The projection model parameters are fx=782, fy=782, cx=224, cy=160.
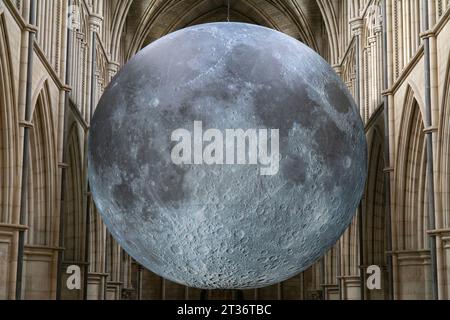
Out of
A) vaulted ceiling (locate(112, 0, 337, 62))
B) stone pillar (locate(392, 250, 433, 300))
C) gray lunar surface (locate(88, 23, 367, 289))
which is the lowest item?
stone pillar (locate(392, 250, 433, 300))

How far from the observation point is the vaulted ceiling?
34.2 m

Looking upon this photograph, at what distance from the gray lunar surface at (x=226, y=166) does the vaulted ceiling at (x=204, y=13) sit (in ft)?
78.1

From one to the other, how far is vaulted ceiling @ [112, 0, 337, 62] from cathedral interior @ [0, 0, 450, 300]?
196 centimetres

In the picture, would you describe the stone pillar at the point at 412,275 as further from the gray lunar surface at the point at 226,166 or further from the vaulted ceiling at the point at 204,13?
the vaulted ceiling at the point at 204,13

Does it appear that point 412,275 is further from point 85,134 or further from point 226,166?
point 226,166

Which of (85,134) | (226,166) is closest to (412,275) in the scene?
(85,134)

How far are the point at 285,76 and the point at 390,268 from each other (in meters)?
13.7

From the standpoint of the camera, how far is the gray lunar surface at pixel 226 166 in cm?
671

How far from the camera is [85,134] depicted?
25.3 m

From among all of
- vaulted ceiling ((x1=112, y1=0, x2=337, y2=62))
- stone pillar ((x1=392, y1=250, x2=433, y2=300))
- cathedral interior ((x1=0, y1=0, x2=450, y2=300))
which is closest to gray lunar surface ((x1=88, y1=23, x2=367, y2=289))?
cathedral interior ((x1=0, y1=0, x2=450, y2=300))

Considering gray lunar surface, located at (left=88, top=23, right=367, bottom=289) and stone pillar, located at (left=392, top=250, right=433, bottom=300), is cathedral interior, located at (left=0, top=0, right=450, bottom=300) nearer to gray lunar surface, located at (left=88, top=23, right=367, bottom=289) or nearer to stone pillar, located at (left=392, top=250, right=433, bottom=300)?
stone pillar, located at (left=392, top=250, right=433, bottom=300)

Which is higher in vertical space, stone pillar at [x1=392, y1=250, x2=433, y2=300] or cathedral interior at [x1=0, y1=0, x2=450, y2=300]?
cathedral interior at [x1=0, y1=0, x2=450, y2=300]
